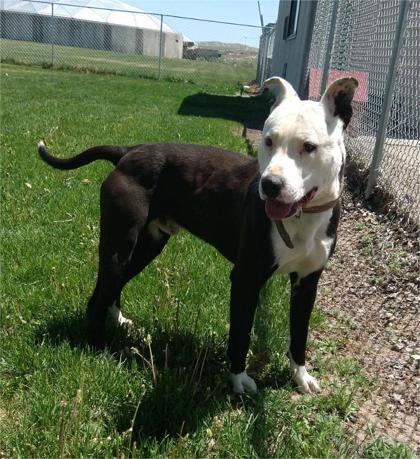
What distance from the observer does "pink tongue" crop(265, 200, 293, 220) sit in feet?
7.70

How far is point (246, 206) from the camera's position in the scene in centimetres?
279

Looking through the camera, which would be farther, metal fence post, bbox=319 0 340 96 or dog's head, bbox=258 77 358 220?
metal fence post, bbox=319 0 340 96

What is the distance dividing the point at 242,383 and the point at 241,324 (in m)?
0.31

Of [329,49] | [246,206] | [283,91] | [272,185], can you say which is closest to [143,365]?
[246,206]

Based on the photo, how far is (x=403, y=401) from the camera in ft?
9.32

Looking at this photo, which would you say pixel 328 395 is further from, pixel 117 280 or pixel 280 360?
pixel 117 280

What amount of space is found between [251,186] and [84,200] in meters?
2.70

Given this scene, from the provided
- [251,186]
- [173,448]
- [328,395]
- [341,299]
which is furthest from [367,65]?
[173,448]

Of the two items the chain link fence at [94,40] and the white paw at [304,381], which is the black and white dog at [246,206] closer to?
the white paw at [304,381]

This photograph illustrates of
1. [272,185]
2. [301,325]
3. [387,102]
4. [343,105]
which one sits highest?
[343,105]

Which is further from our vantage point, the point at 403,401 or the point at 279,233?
the point at 403,401

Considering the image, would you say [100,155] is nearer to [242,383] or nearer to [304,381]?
[242,383]

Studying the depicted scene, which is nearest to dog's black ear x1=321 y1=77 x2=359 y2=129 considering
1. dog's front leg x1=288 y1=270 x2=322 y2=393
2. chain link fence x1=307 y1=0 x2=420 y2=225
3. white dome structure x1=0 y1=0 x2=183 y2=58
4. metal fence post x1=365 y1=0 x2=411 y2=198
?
dog's front leg x1=288 y1=270 x2=322 y2=393

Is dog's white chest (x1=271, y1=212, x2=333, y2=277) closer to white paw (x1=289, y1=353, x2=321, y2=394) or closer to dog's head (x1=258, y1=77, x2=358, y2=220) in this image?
dog's head (x1=258, y1=77, x2=358, y2=220)
